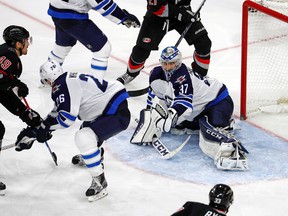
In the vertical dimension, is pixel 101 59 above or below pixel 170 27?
below

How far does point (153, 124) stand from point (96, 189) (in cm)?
80

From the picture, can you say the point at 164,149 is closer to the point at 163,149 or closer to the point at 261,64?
the point at 163,149

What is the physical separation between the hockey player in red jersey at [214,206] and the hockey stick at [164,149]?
1568 millimetres

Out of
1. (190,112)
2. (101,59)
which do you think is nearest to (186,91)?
(190,112)

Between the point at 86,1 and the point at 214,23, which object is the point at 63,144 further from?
the point at 214,23

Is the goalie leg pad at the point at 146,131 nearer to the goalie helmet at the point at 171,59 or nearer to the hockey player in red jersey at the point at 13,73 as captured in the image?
the goalie helmet at the point at 171,59

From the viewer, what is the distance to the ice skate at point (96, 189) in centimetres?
398

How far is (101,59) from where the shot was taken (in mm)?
5109

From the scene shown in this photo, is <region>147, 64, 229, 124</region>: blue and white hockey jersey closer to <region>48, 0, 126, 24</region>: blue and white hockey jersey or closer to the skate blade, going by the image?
<region>48, 0, 126, 24</region>: blue and white hockey jersey

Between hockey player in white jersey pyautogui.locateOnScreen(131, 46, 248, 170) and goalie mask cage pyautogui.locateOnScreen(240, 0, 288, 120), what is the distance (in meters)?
0.40

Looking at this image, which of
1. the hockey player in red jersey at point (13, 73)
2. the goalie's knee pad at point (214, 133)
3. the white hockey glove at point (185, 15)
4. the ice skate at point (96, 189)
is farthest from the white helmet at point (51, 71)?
the white hockey glove at point (185, 15)

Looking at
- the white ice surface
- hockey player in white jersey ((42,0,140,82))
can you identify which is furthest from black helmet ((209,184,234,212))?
hockey player in white jersey ((42,0,140,82))

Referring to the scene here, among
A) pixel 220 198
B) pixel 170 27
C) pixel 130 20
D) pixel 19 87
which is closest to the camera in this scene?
pixel 220 198

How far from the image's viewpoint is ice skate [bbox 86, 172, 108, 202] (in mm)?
3984
